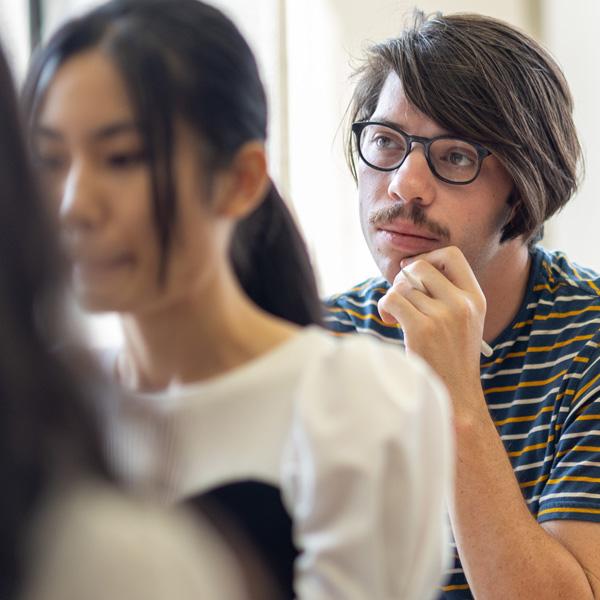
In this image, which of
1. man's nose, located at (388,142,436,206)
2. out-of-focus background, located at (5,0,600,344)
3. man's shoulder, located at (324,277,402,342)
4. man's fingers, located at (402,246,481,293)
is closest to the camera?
man's fingers, located at (402,246,481,293)

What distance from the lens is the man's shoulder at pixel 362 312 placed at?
150 cm

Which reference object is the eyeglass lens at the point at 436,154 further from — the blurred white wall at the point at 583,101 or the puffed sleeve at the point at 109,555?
the blurred white wall at the point at 583,101

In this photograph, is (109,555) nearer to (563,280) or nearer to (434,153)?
(434,153)

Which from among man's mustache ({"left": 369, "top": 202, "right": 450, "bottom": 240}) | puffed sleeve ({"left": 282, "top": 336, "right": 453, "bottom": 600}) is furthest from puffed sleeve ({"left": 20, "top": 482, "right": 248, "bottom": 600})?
man's mustache ({"left": 369, "top": 202, "right": 450, "bottom": 240})

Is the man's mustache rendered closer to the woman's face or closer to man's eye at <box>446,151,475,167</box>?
man's eye at <box>446,151,475,167</box>

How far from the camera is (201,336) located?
0.68m

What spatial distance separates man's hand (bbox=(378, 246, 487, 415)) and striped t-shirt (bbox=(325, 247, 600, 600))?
16cm

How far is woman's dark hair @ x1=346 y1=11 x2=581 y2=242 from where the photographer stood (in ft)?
4.54

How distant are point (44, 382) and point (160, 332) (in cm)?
15

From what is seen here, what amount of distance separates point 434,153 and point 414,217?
91 mm

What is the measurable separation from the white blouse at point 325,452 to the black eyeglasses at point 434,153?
747mm

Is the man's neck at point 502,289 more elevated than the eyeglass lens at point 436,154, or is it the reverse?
the eyeglass lens at point 436,154

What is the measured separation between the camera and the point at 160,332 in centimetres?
69

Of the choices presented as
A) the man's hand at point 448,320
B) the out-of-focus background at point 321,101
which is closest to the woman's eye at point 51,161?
the man's hand at point 448,320
